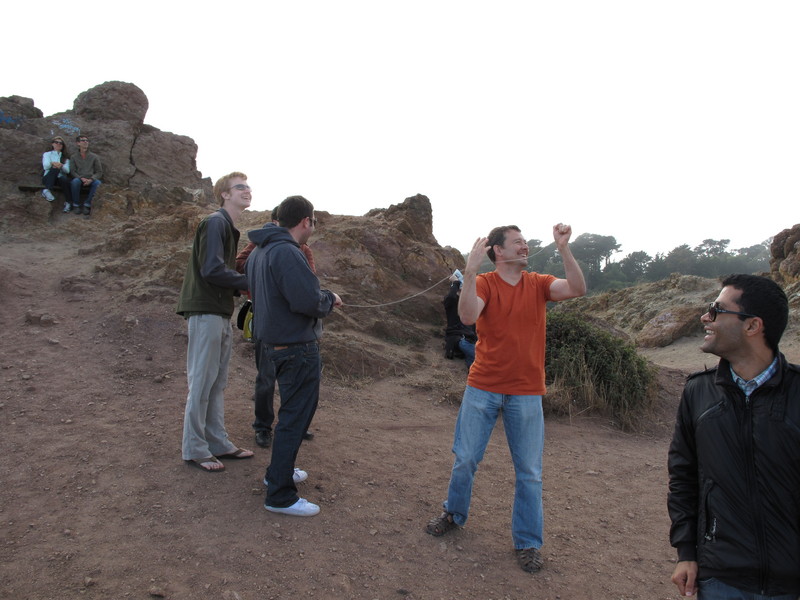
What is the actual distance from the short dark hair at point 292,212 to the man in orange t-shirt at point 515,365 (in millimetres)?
1084

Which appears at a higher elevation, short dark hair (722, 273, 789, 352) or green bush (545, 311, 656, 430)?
short dark hair (722, 273, 789, 352)

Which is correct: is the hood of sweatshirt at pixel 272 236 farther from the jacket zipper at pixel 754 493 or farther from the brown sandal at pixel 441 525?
the jacket zipper at pixel 754 493

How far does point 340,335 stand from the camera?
7.38 m

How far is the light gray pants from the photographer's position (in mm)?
3795

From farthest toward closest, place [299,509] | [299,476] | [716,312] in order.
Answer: [299,476] → [299,509] → [716,312]

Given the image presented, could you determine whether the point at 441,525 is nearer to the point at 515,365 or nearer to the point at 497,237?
the point at 515,365

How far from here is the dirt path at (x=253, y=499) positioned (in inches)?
117

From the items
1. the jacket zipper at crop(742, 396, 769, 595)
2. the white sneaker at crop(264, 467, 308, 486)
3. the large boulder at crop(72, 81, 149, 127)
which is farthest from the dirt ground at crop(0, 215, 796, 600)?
the large boulder at crop(72, 81, 149, 127)

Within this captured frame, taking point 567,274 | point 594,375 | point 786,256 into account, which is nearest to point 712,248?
point 786,256

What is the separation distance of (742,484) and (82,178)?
1123 centimetres

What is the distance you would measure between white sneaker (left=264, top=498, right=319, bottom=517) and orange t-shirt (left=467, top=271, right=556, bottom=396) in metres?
1.23

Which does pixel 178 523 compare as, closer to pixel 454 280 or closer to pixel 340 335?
pixel 340 335

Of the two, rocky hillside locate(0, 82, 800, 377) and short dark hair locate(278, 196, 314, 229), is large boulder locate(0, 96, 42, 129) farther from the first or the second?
short dark hair locate(278, 196, 314, 229)

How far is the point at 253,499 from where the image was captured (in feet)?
11.9
